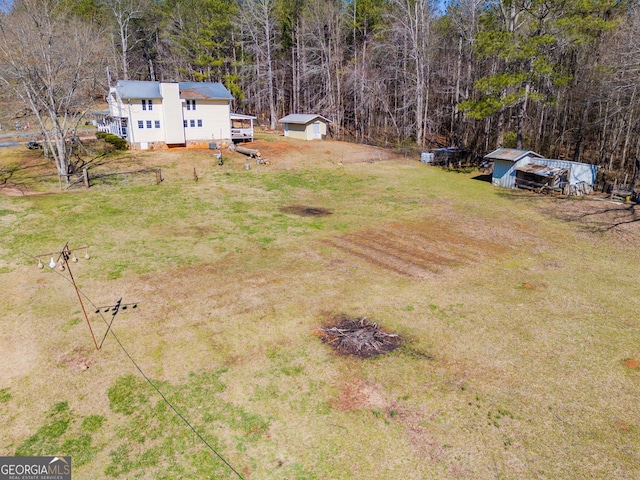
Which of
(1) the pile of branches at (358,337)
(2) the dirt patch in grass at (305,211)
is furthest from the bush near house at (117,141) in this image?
(1) the pile of branches at (358,337)

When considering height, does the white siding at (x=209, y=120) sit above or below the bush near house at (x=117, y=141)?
above

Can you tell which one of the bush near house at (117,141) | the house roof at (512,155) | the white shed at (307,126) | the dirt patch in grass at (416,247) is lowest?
the dirt patch in grass at (416,247)

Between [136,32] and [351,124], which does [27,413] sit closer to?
[351,124]

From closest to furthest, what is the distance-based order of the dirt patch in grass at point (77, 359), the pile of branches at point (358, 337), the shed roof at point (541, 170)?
the dirt patch in grass at point (77, 359) → the pile of branches at point (358, 337) → the shed roof at point (541, 170)

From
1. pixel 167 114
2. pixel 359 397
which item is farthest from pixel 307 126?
pixel 359 397

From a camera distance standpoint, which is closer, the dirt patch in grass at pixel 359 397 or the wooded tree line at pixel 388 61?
the dirt patch in grass at pixel 359 397

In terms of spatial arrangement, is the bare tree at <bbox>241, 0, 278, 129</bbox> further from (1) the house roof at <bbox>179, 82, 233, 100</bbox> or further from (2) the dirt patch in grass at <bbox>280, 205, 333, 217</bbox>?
(2) the dirt patch in grass at <bbox>280, 205, 333, 217</bbox>

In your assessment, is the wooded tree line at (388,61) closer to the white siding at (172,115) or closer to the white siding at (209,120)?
the white siding at (172,115)
